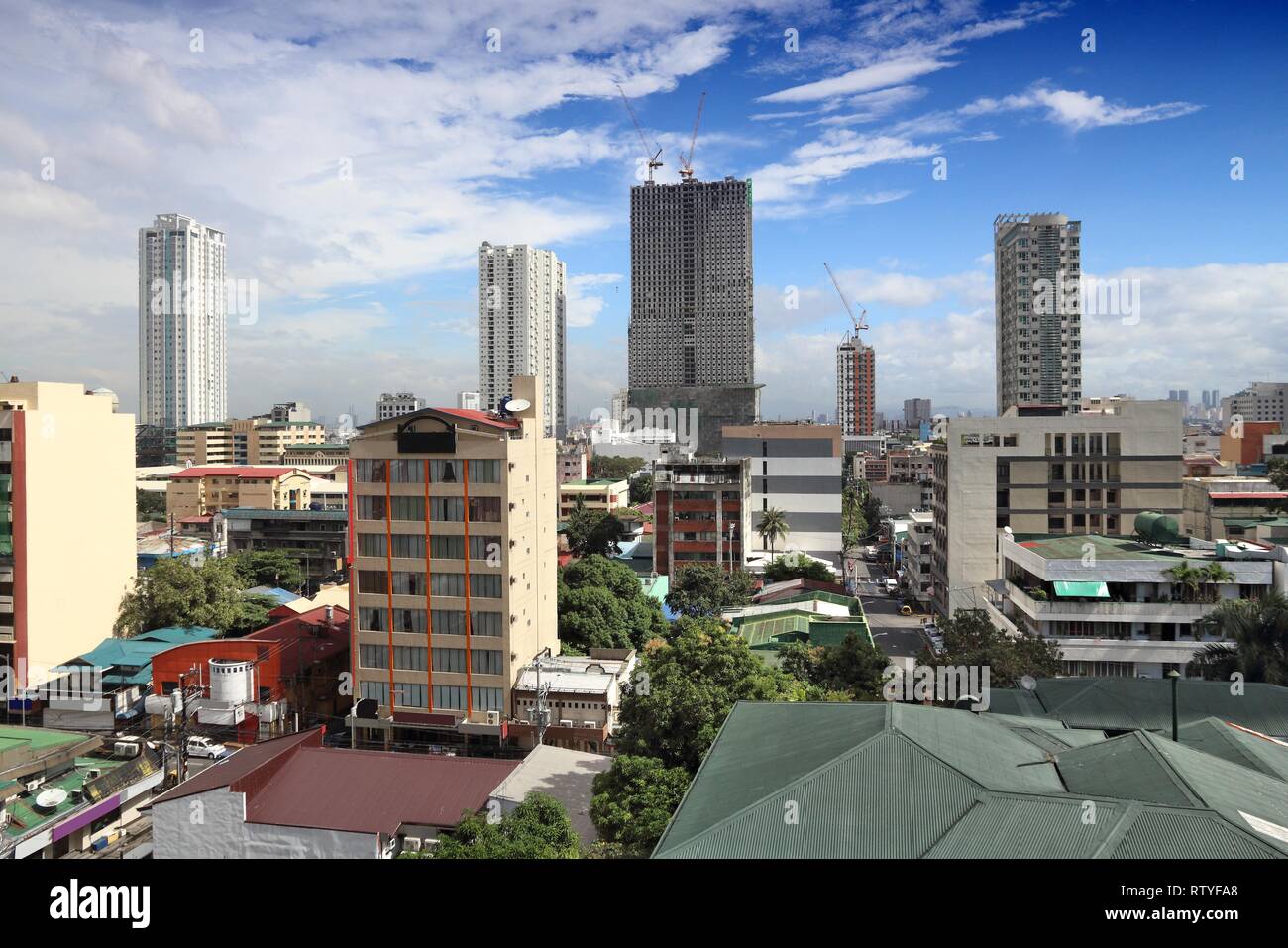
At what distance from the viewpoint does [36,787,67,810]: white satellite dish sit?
13440mm

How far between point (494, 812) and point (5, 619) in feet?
56.9

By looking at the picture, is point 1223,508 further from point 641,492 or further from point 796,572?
point 641,492

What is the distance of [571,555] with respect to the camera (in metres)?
40.5

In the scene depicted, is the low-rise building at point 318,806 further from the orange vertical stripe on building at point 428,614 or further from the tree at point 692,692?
the orange vertical stripe on building at point 428,614

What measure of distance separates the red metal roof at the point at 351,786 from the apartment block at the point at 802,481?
96.6 ft

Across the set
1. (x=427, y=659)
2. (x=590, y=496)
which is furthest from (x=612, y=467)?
(x=427, y=659)

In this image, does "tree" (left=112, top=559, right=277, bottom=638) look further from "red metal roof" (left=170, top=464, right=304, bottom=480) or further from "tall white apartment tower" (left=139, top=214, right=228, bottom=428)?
"tall white apartment tower" (left=139, top=214, right=228, bottom=428)

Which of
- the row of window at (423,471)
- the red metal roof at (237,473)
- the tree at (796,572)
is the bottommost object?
the tree at (796,572)

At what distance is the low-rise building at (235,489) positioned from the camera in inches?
2005

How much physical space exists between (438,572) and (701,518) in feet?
58.4

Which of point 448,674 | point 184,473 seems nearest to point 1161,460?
point 448,674

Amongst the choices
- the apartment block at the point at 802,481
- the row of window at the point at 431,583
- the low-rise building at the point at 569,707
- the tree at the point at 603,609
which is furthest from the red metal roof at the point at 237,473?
the low-rise building at the point at 569,707

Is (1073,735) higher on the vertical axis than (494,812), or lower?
higher

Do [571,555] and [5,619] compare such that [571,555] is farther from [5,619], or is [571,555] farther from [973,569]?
[5,619]
